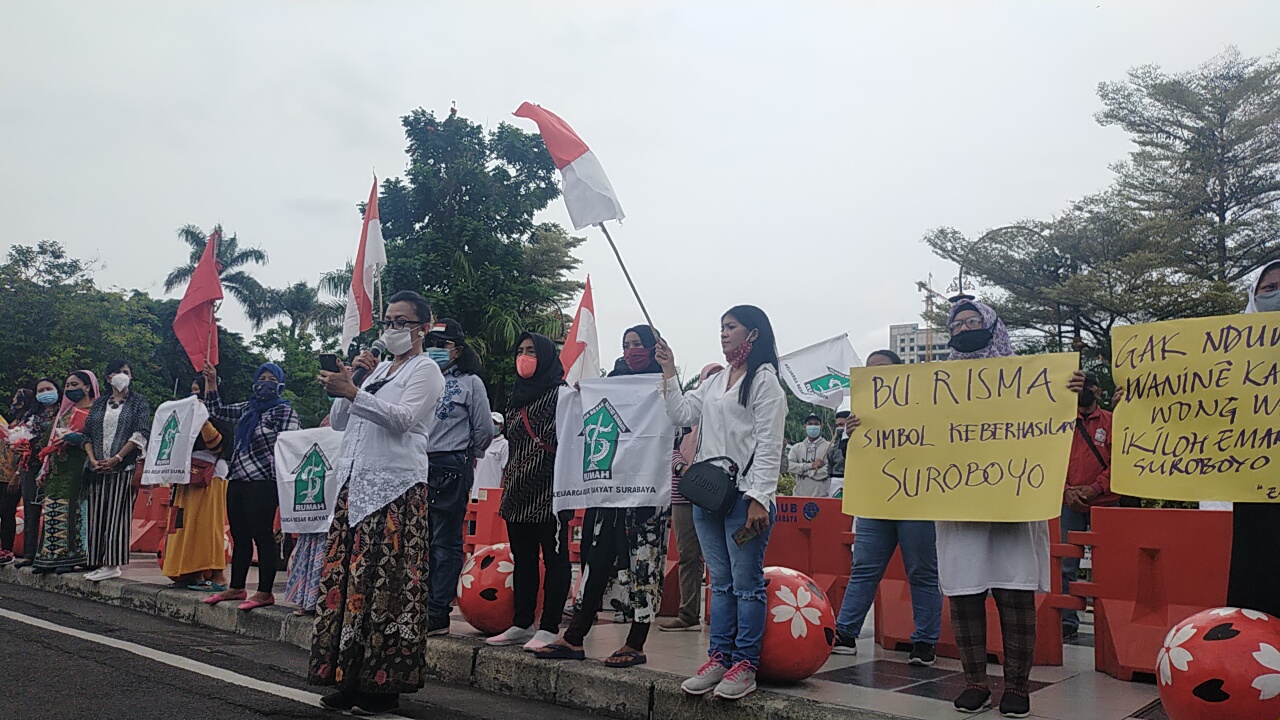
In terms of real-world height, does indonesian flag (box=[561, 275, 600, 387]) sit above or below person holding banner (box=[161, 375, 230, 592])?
above

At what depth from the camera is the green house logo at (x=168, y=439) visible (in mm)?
8219

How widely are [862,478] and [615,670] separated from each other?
1610mm

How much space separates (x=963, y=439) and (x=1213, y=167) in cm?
3348

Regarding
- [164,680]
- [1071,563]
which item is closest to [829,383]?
[1071,563]

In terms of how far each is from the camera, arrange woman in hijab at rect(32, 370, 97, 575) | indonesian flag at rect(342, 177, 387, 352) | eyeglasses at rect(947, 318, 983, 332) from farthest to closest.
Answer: woman in hijab at rect(32, 370, 97, 575) < indonesian flag at rect(342, 177, 387, 352) < eyeglasses at rect(947, 318, 983, 332)

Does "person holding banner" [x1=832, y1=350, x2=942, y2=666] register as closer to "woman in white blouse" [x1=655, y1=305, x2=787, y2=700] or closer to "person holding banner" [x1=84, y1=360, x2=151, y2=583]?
"woman in white blouse" [x1=655, y1=305, x2=787, y2=700]

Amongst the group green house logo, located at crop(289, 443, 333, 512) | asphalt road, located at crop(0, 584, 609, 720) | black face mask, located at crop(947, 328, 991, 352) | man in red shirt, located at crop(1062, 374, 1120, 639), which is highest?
black face mask, located at crop(947, 328, 991, 352)

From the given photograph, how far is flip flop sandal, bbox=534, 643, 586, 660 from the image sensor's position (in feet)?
17.9

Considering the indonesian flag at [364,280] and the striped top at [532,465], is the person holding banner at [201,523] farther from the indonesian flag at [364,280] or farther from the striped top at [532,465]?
the striped top at [532,465]

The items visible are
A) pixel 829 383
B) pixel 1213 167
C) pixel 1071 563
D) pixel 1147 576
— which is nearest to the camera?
pixel 1147 576

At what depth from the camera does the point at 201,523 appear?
824 centimetres

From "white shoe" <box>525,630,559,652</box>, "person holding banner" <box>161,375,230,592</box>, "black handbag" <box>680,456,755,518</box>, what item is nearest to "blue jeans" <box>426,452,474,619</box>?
"white shoe" <box>525,630,559,652</box>

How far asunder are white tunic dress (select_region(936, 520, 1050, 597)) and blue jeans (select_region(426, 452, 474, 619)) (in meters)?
3.09

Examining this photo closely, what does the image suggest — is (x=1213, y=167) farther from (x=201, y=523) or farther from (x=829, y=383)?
(x=201, y=523)
